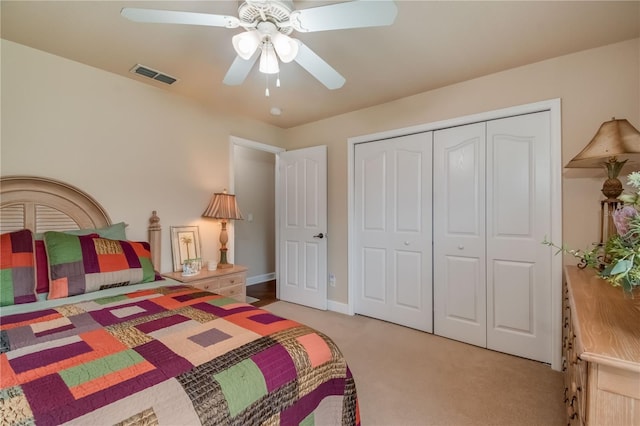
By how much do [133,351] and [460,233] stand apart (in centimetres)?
259

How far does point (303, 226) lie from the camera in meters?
3.74

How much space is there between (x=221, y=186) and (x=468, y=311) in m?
2.82

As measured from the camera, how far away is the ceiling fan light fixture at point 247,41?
142 centimetres

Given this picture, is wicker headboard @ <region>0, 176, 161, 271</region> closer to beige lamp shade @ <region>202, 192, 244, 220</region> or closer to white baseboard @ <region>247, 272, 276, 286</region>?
beige lamp shade @ <region>202, 192, 244, 220</region>

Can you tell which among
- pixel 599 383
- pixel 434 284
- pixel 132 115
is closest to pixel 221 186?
pixel 132 115

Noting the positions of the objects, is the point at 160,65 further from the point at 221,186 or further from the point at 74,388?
the point at 74,388

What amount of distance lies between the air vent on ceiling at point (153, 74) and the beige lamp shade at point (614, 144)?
3.17 meters

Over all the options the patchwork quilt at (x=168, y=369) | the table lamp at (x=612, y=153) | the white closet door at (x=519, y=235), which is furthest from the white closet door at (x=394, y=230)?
the patchwork quilt at (x=168, y=369)

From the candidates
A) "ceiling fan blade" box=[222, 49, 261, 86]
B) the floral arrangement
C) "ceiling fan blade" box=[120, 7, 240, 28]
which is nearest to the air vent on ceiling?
"ceiling fan blade" box=[222, 49, 261, 86]

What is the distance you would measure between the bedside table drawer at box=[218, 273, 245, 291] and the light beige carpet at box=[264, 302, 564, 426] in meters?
1.05

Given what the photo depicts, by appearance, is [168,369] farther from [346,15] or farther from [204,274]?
[204,274]

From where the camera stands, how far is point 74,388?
83 centimetres

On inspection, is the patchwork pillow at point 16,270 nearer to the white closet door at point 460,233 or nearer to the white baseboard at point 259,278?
the white closet door at point 460,233

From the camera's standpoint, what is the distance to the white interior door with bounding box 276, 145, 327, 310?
3.56 meters
